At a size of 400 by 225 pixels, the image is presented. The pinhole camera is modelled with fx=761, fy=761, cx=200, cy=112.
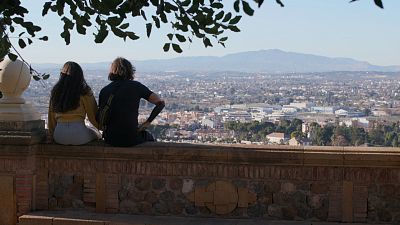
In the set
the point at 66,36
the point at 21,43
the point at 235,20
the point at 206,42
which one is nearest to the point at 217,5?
the point at 235,20

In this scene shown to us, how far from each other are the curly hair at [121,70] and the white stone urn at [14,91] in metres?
1.01

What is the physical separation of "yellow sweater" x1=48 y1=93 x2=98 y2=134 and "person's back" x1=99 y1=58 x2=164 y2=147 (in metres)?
0.22

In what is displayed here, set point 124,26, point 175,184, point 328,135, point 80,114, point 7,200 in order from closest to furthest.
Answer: point 124,26
point 175,184
point 7,200
point 80,114
point 328,135

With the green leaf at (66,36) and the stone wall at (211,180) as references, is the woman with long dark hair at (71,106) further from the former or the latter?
the green leaf at (66,36)

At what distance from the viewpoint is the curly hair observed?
836cm

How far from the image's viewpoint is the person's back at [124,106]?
324 inches

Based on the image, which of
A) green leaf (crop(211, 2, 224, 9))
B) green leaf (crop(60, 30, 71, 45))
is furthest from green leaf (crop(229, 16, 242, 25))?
green leaf (crop(60, 30, 71, 45))

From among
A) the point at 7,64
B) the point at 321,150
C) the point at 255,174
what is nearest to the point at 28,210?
the point at 7,64

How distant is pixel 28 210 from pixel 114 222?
41.8 inches

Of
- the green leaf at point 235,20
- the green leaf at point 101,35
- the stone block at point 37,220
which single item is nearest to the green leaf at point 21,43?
the green leaf at point 101,35

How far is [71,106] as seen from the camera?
27.3 ft

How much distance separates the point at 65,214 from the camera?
326 inches

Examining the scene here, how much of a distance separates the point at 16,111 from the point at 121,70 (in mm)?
1273

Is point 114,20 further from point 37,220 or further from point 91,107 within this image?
point 37,220
